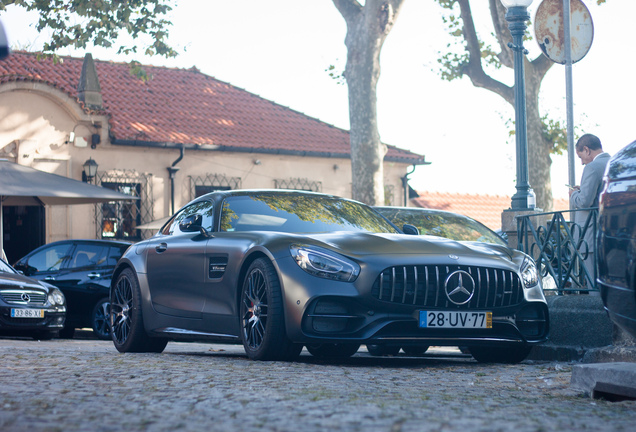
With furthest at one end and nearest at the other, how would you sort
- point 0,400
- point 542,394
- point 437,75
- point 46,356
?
point 437,75 < point 46,356 < point 542,394 < point 0,400

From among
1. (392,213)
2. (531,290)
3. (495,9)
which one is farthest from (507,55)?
(531,290)

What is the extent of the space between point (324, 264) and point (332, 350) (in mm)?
1964

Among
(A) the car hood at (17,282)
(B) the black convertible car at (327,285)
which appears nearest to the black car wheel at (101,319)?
(A) the car hood at (17,282)

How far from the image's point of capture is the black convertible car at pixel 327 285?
679 centimetres

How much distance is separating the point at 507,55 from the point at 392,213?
1188 cm

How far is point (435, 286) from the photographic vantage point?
691 cm

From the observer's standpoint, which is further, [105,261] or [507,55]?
[507,55]

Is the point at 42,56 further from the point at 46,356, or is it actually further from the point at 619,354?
the point at 619,354

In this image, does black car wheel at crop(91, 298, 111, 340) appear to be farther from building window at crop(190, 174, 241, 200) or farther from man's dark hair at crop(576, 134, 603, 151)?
building window at crop(190, 174, 241, 200)

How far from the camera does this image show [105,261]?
1488cm

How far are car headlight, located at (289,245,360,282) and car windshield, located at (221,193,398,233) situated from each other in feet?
2.83

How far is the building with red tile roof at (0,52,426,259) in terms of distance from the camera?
22.9 metres

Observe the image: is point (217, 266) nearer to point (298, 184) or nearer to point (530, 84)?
point (530, 84)

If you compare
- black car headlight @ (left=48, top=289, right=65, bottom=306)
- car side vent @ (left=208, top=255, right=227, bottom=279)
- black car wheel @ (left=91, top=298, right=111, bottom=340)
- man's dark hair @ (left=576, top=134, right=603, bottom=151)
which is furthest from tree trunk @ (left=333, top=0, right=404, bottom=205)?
car side vent @ (left=208, top=255, right=227, bottom=279)
